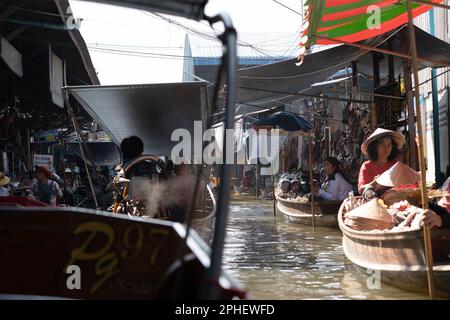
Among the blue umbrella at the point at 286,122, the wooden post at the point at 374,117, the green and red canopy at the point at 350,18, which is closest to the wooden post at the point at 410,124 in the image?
the green and red canopy at the point at 350,18

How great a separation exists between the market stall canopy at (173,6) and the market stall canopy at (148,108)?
377 cm

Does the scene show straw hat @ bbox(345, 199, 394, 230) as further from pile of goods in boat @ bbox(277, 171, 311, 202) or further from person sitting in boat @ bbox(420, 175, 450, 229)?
pile of goods in boat @ bbox(277, 171, 311, 202)

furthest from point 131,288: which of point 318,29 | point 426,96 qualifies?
point 426,96

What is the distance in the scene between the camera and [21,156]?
37.7 ft

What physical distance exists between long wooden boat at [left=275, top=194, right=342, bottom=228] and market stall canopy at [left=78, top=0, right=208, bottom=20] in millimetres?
10024

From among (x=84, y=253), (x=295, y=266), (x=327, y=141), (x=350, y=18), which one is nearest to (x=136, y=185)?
(x=84, y=253)

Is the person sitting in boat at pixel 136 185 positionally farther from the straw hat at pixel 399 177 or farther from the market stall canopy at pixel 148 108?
the straw hat at pixel 399 177

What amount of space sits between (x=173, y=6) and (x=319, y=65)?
28.3ft

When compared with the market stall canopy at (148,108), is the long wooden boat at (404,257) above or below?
below

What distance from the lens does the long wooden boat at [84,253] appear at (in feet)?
9.47

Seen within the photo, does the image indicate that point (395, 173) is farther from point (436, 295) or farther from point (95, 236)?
point (95, 236)
